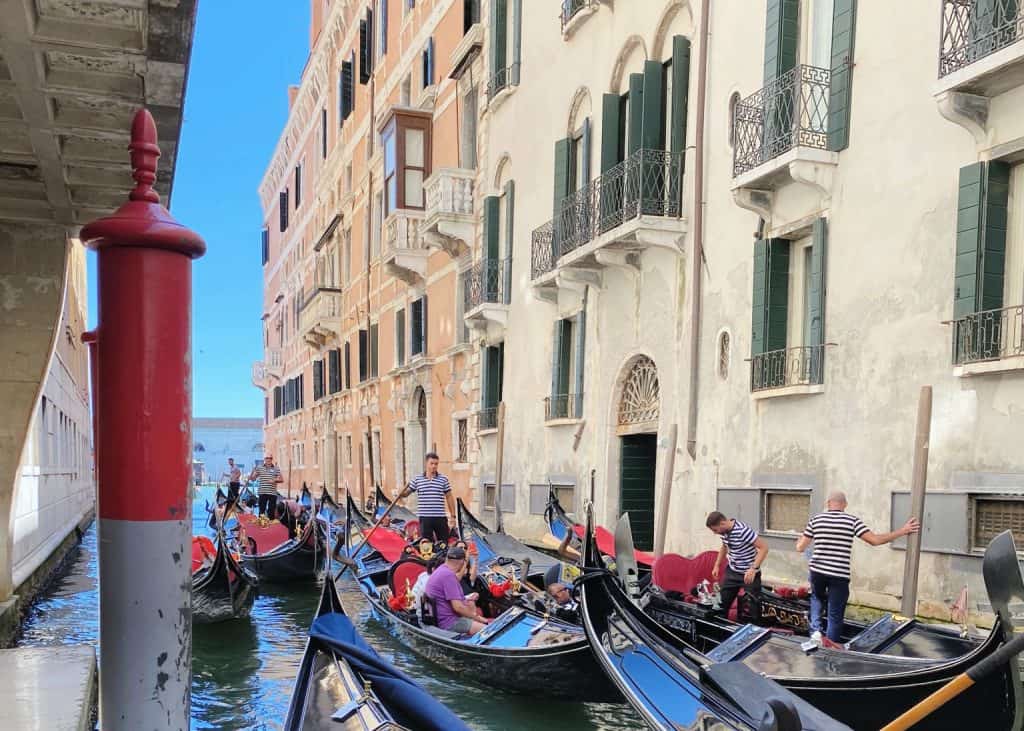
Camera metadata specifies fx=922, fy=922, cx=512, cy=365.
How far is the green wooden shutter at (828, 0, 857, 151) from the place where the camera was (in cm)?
643

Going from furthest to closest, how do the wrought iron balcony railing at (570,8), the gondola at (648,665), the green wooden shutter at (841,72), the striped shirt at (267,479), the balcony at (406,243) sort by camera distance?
the striped shirt at (267,479), the balcony at (406,243), the wrought iron balcony railing at (570,8), the green wooden shutter at (841,72), the gondola at (648,665)

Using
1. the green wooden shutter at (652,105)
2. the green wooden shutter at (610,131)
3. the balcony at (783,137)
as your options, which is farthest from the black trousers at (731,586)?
the green wooden shutter at (610,131)

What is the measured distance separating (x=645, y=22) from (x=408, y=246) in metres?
7.19

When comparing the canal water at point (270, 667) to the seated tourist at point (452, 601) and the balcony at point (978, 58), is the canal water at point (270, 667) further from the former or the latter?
the balcony at point (978, 58)

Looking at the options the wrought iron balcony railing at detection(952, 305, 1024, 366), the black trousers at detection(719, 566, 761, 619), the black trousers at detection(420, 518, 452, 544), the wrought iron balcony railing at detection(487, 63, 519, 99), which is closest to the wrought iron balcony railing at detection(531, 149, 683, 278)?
Result: the wrought iron balcony railing at detection(487, 63, 519, 99)

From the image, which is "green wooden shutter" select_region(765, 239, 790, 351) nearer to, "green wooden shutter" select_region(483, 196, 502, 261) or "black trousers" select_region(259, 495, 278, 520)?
"green wooden shutter" select_region(483, 196, 502, 261)

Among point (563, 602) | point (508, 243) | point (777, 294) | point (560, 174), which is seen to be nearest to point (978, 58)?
point (777, 294)

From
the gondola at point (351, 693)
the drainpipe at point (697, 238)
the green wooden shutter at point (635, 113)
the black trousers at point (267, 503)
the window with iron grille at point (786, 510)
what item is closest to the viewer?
the gondola at point (351, 693)

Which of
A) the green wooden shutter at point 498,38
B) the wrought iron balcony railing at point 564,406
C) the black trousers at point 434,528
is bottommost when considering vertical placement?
the black trousers at point 434,528

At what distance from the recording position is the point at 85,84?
3.02 metres

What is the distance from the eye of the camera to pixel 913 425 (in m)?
5.85

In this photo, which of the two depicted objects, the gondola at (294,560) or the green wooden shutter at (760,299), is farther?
the gondola at (294,560)

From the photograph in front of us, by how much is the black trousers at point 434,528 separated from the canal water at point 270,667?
36.9 inches

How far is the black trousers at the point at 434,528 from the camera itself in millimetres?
8961
